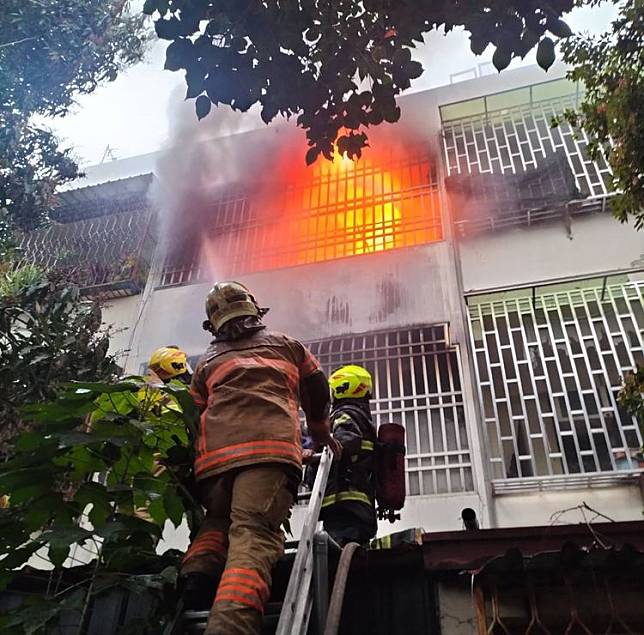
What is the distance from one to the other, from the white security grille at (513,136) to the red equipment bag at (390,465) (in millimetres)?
5235

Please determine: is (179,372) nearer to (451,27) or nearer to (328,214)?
(451,27)

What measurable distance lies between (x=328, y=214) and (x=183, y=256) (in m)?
2.38

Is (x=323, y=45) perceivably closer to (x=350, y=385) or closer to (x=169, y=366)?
(x=350, y=385)

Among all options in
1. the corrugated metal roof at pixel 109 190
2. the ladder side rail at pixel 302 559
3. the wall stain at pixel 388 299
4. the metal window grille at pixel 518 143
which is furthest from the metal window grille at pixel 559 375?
the corrugated metal roof at pixel 109 190

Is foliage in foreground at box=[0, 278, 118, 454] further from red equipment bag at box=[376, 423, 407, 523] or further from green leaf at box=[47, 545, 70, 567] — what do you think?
green leaf at box=[47, 545, 70, 567]

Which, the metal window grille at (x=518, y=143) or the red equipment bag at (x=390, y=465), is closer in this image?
the red equipment bag at (x=390, y=465)

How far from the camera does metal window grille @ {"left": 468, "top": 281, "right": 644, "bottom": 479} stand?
17.8 feet

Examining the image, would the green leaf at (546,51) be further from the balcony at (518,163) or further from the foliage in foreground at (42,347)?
the balcony at (518,163)

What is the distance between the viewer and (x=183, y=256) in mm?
9000

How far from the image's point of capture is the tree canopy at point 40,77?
6.45 m

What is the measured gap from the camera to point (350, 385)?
4.13 m

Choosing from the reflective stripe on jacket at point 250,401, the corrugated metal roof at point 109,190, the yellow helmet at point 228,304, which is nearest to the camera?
the reflective stripe on jacket at point 250,401

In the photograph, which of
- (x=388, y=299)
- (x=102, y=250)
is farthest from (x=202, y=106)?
(x=102, y=250)

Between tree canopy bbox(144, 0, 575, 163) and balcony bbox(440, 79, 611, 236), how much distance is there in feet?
15.0
